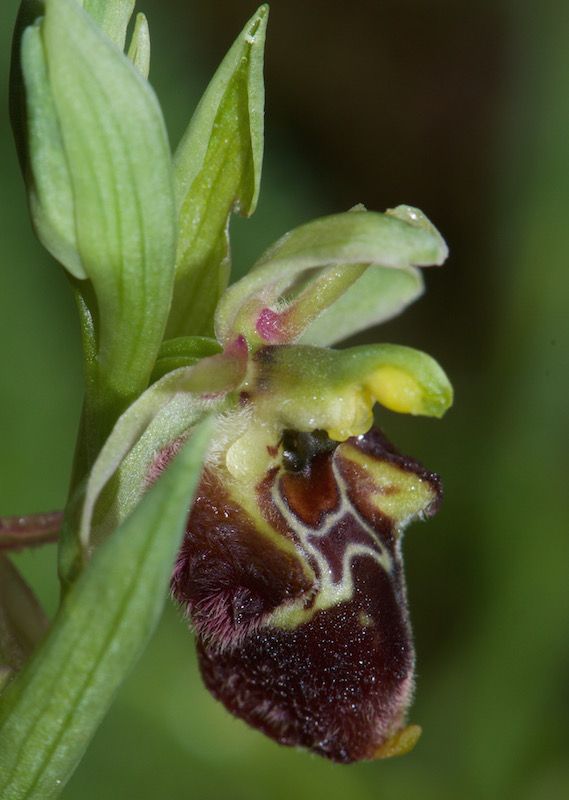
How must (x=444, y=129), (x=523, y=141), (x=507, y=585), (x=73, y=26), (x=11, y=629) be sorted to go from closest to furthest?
(x=73, y=26)
(x=11, y=629)
(x=507, y=585)
(x=523, y=141)
(x=444, y=129)

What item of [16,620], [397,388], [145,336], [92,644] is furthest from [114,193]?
[16,620]

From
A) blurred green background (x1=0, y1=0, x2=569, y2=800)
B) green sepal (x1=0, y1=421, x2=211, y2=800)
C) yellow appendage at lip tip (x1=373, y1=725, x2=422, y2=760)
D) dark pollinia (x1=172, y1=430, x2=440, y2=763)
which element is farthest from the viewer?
blurred green background (x1=0, y1=0, x2=569, y2=800)

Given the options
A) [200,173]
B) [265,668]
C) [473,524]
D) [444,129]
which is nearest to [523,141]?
[444,129]

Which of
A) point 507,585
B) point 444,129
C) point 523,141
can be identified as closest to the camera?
point 507,585

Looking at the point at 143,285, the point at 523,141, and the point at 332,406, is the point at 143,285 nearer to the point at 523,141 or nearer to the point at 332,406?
the point at 332,406

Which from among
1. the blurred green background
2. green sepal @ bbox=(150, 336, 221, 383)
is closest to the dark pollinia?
green sepal @ bbox=(150, 336, 221, 383)

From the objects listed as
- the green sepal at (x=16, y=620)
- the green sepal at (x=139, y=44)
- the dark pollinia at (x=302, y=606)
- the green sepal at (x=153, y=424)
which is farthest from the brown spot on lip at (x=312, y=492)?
the green sepal at (x=139, y=44)

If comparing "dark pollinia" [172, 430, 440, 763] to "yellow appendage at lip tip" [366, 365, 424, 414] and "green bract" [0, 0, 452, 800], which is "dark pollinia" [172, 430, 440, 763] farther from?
"yellow appendage at lip tip" [366, 365, 424, 414]
